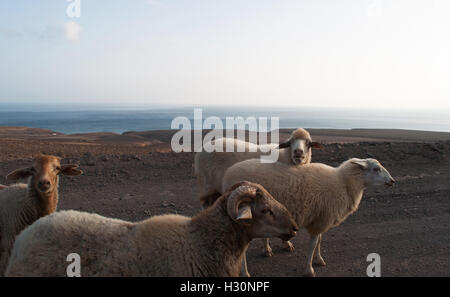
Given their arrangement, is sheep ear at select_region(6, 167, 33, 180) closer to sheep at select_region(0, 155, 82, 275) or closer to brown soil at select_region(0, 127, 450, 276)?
sheep at select_region(0, 155, 82, 275)

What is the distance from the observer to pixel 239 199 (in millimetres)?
3924

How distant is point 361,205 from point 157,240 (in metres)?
7.54

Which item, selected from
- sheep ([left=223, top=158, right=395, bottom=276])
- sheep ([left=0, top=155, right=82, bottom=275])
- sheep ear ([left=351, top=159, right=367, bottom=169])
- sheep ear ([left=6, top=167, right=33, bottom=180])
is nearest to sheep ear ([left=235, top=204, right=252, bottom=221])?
sheep ([left=223, top=158, right=395, bottom=276])

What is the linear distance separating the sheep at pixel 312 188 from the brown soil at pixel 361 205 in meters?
0.74

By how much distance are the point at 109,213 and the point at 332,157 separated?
9.55 meters

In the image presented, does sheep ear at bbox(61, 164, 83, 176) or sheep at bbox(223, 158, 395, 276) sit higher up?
sheep ear at bbox(61, 164, 83, 176)

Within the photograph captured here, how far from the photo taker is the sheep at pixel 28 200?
5.16m

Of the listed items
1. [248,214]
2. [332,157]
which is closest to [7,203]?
[248,214]

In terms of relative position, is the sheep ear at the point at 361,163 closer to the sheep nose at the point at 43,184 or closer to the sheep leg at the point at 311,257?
the sheep leg at the point at 311,257

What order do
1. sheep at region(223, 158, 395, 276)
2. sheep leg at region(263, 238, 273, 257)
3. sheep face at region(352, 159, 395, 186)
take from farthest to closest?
sheep face at region(352, 159, 395, 186) < sheep leg at region(263, 238, 273, 257) < sheep at region(223, 158, 395, 276)

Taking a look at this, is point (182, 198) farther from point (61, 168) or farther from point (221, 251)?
point (221, 251)

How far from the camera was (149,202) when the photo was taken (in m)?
9.61

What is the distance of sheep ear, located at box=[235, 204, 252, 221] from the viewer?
375 cm

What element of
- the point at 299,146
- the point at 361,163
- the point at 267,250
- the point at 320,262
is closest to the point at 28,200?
the point at 267,250
